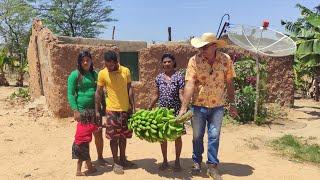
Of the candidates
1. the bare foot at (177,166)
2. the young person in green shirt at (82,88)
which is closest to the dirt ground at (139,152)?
the bare foot at (177,166)

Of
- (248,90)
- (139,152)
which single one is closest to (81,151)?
(139,152)

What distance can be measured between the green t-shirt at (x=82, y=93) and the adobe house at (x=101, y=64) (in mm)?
3933

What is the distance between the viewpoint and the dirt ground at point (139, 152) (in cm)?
612

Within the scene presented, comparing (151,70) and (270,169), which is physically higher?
(151,70)

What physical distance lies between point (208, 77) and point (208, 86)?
112mm

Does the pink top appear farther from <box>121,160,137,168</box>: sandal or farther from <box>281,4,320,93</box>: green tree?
<box>281,4,320,93</box>: green tree

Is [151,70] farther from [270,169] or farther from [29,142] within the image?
[270,169]

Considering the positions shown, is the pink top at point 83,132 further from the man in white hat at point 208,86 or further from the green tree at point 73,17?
the green tree at point 73,17

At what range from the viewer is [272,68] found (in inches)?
467

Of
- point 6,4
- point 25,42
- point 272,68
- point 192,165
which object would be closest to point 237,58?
point 272,68

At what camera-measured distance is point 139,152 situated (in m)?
7.23

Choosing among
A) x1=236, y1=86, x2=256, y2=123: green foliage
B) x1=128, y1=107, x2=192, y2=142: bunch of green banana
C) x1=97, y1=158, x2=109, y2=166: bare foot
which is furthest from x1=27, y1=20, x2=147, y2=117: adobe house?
x1=128, y1=107, x2=192, y2=142: bunch of green banana

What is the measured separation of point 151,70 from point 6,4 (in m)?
22.0

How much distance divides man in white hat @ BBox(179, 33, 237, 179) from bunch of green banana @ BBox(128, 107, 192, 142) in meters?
0.18
